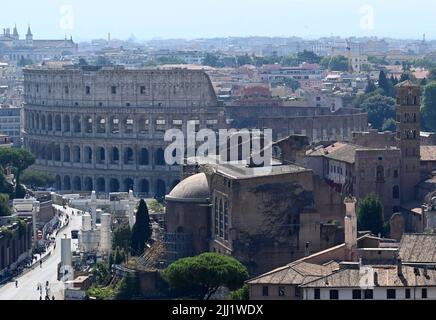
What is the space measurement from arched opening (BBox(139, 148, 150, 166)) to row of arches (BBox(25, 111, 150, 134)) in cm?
123

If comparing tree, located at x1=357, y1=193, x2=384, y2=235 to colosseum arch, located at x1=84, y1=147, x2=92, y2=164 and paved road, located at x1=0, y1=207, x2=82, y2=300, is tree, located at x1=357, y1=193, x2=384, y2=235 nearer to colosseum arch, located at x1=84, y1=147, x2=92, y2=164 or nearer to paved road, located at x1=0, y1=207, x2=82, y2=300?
paved road, located at x1=0, y1=207, x2=82, y2=300

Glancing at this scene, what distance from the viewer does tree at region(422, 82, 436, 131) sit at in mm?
89056

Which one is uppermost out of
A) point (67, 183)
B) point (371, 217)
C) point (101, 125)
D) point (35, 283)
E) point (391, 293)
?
point (391, 293)

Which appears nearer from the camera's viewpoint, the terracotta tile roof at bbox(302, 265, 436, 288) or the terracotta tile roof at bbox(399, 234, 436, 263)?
the terracotta tile roof at bbox(302, 265, 436, 288)

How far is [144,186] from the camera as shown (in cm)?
7806

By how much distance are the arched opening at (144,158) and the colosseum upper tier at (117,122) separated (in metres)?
0.08

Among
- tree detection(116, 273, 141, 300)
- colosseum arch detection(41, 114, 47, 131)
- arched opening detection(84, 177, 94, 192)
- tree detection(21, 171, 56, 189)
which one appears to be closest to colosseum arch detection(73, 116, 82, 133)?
colosseum arch detection(41, 114, 47, 131)

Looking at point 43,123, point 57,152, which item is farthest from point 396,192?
point 43,123

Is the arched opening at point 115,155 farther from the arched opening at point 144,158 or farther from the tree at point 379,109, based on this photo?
the tree at point 379,109

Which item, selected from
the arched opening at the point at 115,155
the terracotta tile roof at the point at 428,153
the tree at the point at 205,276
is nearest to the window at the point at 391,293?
the tree at the point at 205,276

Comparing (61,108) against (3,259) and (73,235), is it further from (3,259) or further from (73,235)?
(3,259)

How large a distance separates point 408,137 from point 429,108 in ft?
137

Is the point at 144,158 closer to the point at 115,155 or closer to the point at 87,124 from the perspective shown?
the point at 115,155

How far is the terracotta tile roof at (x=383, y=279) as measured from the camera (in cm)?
2570
